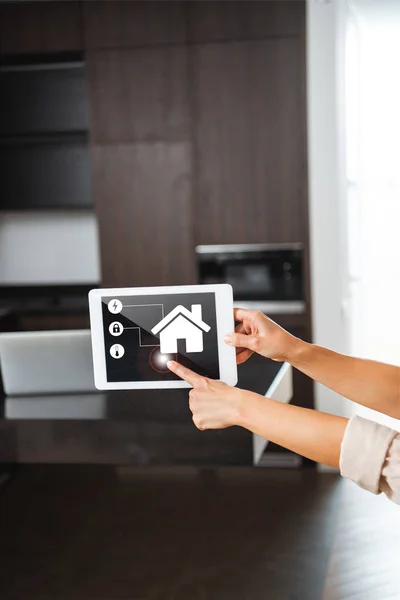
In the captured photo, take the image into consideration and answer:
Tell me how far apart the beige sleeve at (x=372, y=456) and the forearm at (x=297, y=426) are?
20 millimetres

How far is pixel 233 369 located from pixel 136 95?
2343 mm

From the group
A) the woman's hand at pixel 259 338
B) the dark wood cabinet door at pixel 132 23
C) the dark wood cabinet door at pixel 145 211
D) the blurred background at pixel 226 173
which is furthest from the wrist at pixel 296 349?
the dark wood cabinet door at pixel 132 23

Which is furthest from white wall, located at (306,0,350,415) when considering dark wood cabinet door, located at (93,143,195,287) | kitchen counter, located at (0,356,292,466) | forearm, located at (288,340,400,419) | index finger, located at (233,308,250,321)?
index finger, located at (233,308,250,321)

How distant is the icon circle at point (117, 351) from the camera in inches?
36.7

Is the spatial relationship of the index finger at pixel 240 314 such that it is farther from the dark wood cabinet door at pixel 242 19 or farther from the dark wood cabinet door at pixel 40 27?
the dark wood cabinet door at pixel 40 27

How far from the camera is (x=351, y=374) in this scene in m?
1.02

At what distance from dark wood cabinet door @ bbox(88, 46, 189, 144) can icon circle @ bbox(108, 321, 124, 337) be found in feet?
7.25

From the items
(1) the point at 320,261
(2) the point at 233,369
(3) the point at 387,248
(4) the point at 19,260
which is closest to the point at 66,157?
(4) the point at 19,260

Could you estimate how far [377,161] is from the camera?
3.06m

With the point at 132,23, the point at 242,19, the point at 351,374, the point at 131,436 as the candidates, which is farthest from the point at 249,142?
the point at 351,374

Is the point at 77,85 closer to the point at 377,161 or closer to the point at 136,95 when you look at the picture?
the point at 136,95

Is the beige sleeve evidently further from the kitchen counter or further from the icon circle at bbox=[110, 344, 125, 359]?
the kitchen counter

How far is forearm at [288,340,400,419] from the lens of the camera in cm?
102

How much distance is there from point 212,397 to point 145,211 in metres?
2.26
